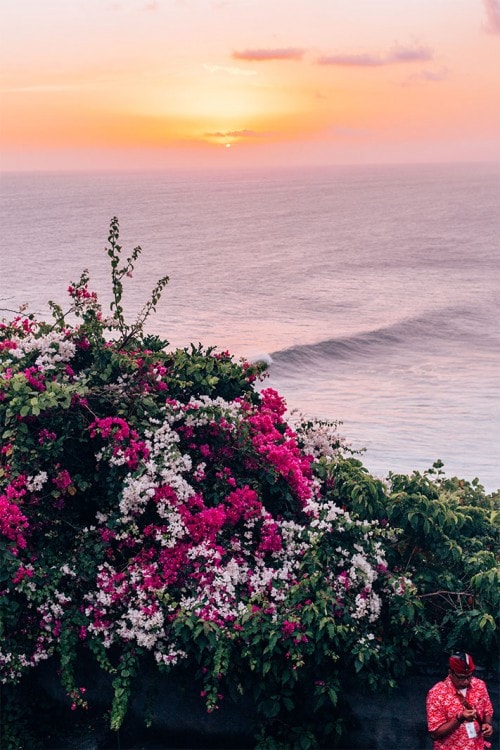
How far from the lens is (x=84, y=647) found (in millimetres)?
8477

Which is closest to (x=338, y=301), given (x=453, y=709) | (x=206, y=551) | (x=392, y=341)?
(x=392, y=341)

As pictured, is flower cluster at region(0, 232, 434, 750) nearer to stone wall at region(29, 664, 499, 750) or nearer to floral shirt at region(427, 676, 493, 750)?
stone wall at region(29, 664, 499, 750)

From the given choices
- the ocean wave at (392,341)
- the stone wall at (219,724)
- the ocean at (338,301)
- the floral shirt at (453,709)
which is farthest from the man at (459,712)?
the ocean wave at (392,341)

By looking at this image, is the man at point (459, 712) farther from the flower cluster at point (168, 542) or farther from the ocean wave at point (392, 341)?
the ocean wave at point (392, 341)

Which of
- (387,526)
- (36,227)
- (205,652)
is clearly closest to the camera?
(205,652)

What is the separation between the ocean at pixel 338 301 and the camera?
95.4 ft

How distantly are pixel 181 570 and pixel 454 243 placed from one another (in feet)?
372

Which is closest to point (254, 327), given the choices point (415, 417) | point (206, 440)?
point (415, 417)

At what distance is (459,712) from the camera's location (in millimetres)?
6613

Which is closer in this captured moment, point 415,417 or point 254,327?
point 415,417

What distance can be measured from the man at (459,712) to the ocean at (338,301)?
7283 mm

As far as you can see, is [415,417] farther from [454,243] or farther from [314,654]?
[454,243]

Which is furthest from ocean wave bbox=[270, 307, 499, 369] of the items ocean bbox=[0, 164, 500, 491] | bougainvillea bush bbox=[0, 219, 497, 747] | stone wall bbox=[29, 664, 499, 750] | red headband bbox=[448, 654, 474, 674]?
red headband bbox=[448, 654, 474, 674]

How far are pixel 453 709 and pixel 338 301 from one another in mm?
57594
